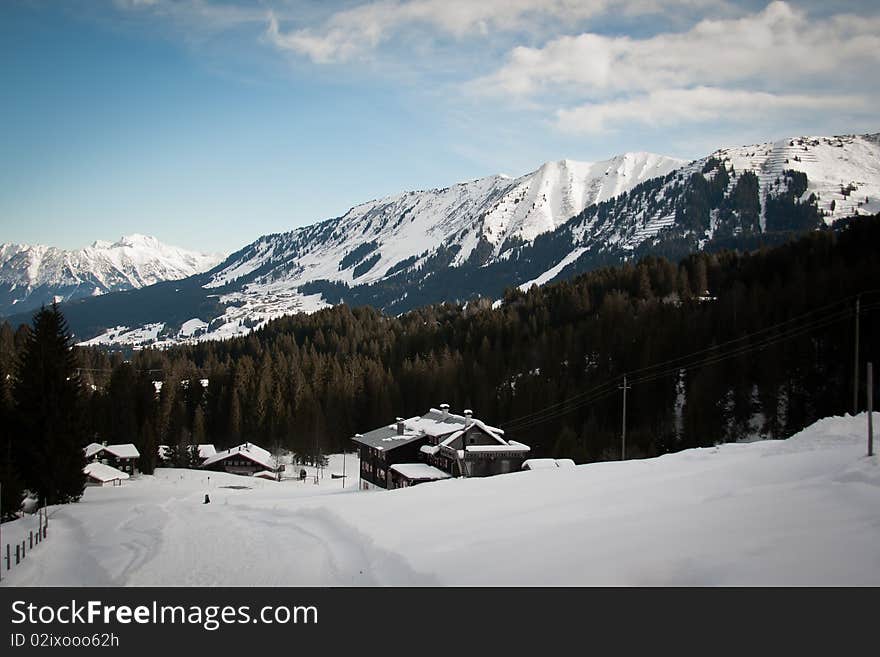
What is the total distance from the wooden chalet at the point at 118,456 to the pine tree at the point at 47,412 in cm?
3749

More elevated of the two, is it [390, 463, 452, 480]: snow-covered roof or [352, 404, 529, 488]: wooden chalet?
[352, 404, 529, 488]: wooden chalet

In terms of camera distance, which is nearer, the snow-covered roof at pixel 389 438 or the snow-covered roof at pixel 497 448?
the snow-covered roof at pixel 497 448

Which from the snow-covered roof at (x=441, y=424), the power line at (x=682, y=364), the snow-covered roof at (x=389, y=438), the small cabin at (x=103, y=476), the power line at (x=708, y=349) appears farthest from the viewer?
the power line at (x=708, y=349)

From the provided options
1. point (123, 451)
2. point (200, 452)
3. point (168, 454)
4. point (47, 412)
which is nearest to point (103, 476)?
point (123, 451)

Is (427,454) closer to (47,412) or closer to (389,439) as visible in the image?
(389,439)

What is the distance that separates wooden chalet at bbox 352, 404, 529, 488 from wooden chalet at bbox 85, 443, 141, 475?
28810 mm

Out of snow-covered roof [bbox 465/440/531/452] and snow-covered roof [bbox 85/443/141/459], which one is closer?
snow-covered roof [bbox 465/440/531/452]

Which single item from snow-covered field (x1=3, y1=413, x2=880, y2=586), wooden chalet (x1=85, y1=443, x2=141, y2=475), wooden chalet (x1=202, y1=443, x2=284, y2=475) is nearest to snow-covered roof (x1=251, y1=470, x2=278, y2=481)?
wooden chalet (x1=202, y1=443, x2=284, y2=475)

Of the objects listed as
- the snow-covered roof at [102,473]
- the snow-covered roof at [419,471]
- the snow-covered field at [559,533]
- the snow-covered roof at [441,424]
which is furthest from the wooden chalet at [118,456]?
the snow-covered field at [559,533]

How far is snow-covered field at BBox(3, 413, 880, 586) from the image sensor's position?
45.4ft

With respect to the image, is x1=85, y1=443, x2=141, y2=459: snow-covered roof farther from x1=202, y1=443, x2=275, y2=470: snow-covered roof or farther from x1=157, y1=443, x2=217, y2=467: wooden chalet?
x1=157, y1=443, x2=217, y2=467: wooden chalet

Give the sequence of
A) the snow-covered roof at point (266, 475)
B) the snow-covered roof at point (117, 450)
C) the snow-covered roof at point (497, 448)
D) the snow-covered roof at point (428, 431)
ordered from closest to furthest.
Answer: the snow-covered roof at point (497, 448), the snow-covered roof at point (428, 431), the snow-covered roof at point (117, 450), the snow-covered roof at point (266, 475)

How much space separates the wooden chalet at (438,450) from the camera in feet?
179

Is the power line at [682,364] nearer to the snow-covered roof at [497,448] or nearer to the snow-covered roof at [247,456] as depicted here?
the snow-covered roof at [497,448]
